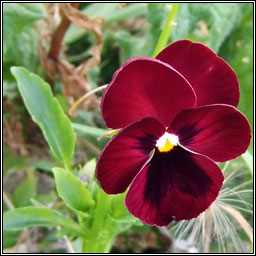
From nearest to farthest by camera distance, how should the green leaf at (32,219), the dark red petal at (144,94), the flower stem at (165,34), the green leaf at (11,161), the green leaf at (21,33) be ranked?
the dark red petal at (144,94) → the flower stem at (165,34) → the green leaf at (32,219) → the green leaf at (21,33) → the green leaf at (11,161)

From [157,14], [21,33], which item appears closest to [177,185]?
[157,14]

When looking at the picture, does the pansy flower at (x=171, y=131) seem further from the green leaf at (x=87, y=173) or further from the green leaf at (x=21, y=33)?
the green leaf at (x=21, y=33)

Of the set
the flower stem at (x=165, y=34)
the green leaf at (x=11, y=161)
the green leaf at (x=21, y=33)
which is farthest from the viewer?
the green leaf at (x=11, y=161)

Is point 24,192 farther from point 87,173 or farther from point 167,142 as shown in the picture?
point 167,142

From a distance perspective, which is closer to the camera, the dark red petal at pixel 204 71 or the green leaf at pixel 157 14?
the dark red petal at pixel 204 71

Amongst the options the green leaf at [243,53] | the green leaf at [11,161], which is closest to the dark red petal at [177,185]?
the green leaf at [243,53]

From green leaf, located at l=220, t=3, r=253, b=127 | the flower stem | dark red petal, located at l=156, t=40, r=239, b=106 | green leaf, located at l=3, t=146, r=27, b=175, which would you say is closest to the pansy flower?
dark red petal, located at l=156, t=40, r=239, b=106

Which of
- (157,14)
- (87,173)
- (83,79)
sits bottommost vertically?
(87,173)
